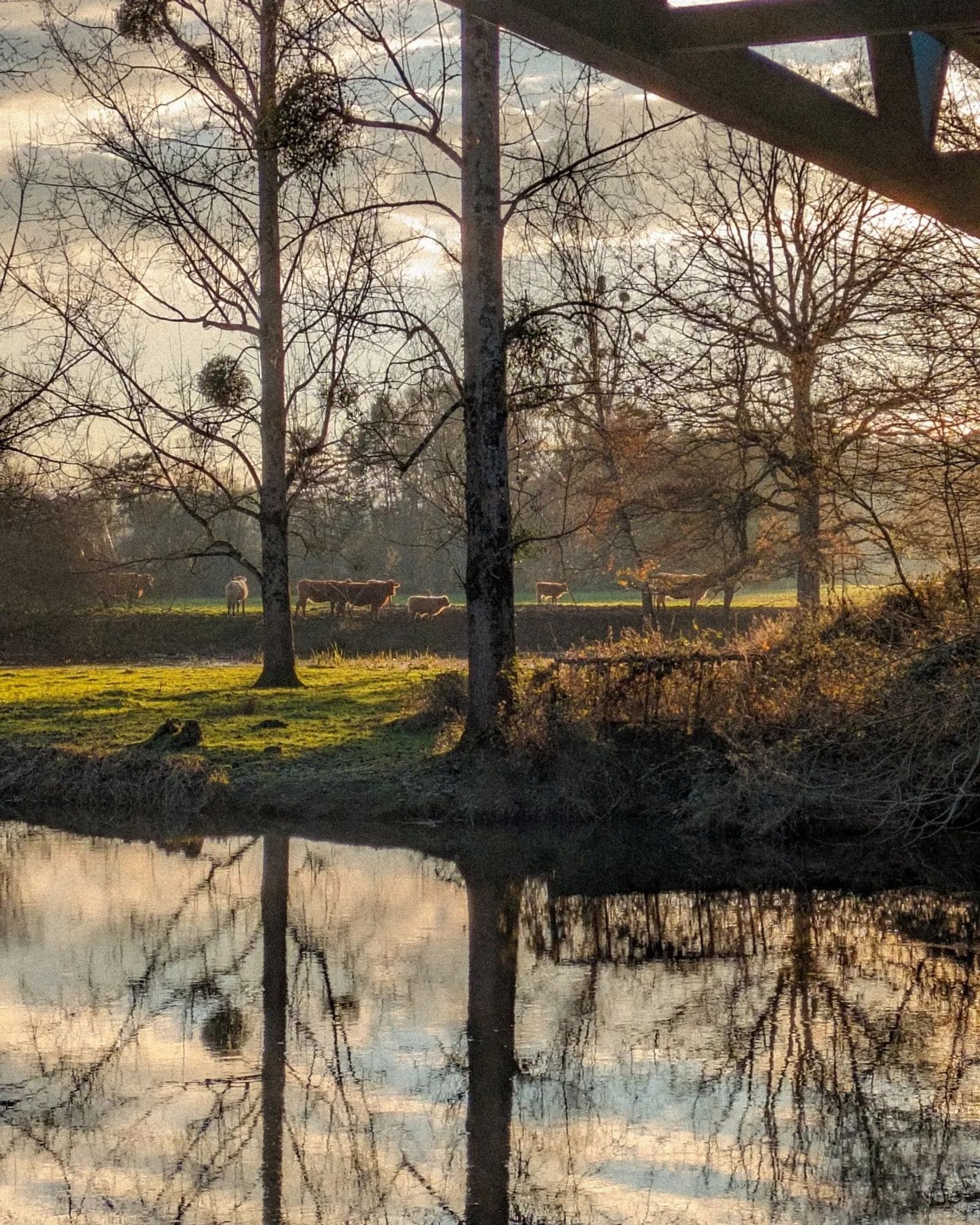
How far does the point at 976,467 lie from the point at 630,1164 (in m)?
11.3

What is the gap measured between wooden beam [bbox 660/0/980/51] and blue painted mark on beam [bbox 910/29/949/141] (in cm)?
60

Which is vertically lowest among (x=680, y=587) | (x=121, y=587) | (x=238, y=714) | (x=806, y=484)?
(x=238, y=714)

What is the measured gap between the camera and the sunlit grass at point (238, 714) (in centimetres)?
1708

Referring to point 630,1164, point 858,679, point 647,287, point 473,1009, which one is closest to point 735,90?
point 630,1164

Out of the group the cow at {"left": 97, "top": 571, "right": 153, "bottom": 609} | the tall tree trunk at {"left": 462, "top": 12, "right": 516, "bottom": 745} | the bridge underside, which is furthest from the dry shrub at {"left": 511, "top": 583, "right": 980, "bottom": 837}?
the cow at {"left": 97, "top": 571, "right": 153, "bottom": 609}

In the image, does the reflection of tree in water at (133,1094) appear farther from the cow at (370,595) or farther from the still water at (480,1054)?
the cow at (370,595)

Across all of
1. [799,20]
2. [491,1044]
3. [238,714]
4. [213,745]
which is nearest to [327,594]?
[238,714]

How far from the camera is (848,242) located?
25.1 meters

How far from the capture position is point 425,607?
142 ft

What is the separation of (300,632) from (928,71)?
125 feet

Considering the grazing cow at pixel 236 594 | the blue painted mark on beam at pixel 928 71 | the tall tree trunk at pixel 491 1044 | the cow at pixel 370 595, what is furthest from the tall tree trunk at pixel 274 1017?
the grazing cow at pixel 236 594

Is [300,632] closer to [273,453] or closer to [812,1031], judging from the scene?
[273,453]

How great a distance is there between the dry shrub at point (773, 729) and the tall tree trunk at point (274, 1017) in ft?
10.2

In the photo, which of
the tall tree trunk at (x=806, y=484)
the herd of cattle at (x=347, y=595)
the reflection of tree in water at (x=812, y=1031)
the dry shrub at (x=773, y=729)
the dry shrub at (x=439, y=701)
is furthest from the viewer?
the herd of cattle at (x=347, y=595)
